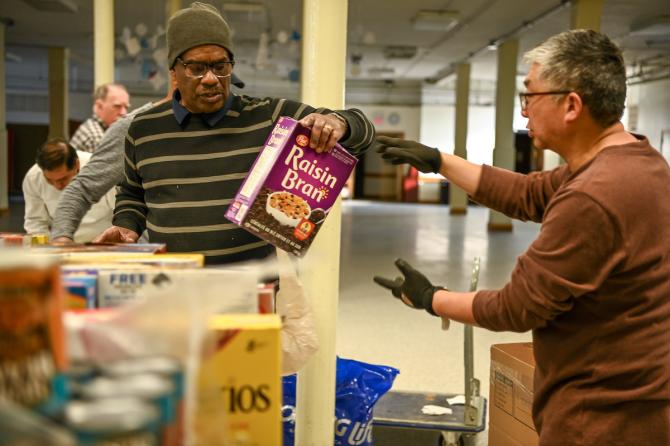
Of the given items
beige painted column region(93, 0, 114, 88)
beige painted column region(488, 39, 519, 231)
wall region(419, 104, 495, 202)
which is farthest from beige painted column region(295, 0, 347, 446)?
wall region(419, 104, 495, 202)

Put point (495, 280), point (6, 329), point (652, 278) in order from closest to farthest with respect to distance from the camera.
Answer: point (6, 329), point (652, 278), point (495, 280)

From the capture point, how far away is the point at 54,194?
355cm

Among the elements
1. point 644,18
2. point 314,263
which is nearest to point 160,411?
point 314,263

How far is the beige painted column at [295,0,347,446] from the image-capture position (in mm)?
2441

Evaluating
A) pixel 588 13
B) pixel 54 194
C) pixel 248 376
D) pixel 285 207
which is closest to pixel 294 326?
pixel 285 207

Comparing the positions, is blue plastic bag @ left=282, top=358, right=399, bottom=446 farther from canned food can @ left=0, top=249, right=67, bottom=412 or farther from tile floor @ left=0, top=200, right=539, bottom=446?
canned food can @ left=0, top=249, right=67, bottom=412

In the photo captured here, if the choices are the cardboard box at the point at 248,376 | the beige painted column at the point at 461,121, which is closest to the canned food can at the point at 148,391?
the cardboard box at the point at 248,376

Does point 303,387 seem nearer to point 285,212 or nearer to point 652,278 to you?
point 285,212

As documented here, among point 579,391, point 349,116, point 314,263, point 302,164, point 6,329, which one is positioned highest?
point 349,116

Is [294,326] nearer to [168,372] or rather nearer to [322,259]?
[168,372]

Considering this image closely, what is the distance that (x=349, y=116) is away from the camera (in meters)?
1.72

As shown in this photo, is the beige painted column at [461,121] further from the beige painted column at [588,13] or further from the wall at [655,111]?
the beige painted column at [588,13]

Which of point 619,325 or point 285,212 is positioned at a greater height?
point 285,212

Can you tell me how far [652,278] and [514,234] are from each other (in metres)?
11.0
